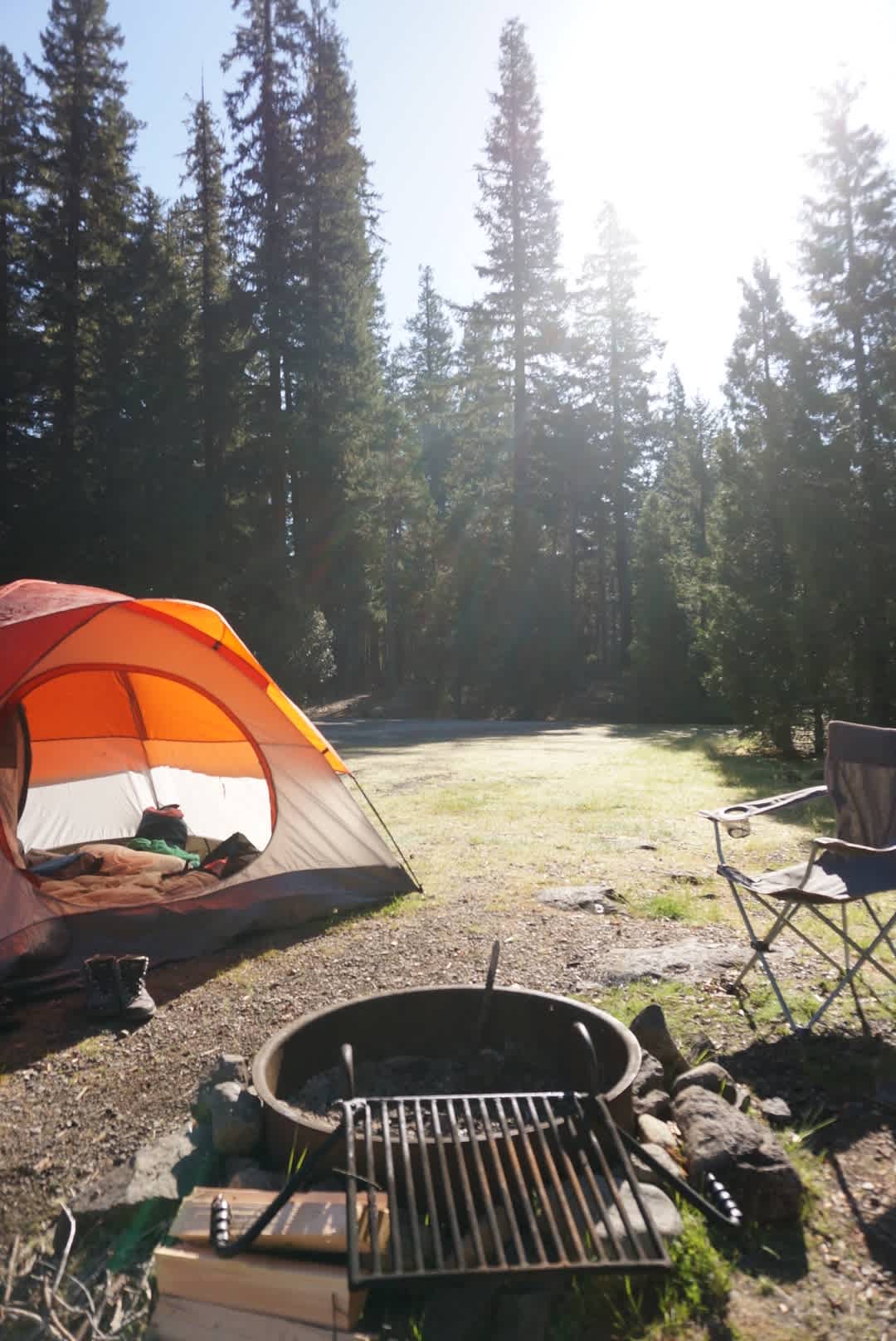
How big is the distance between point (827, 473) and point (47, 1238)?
1226cm

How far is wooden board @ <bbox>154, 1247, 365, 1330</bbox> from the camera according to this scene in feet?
5.66

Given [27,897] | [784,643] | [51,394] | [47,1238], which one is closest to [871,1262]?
[47,1238]

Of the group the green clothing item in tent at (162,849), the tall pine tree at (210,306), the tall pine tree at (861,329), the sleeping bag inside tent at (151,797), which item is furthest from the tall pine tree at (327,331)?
the green clothing item in tent at (162,849)

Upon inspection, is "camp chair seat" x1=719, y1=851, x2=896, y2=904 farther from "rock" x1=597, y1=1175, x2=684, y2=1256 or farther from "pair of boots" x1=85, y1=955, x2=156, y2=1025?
"pair of boots" x1=85, y1=955, x2=156, y2=1025

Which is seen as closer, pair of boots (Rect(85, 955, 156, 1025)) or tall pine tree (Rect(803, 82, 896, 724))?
pair of boots (Rect(85, 955, 156, 1025))

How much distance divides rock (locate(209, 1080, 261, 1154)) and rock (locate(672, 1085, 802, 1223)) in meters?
1.09

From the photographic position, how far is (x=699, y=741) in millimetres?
15133

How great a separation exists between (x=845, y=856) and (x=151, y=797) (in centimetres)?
438

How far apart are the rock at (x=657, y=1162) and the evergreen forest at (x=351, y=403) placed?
1075cm

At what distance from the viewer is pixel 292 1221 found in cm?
184

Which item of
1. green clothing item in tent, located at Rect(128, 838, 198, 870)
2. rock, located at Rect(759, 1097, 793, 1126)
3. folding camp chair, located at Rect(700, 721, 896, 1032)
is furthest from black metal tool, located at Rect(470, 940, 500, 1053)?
green clothing item in tent, located at Rect(128, 838, 198, 870)

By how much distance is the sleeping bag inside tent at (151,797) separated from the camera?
3.99m

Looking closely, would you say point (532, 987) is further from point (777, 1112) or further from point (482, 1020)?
point (777, 1112)

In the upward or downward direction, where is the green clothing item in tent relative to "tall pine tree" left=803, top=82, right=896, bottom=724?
downward
